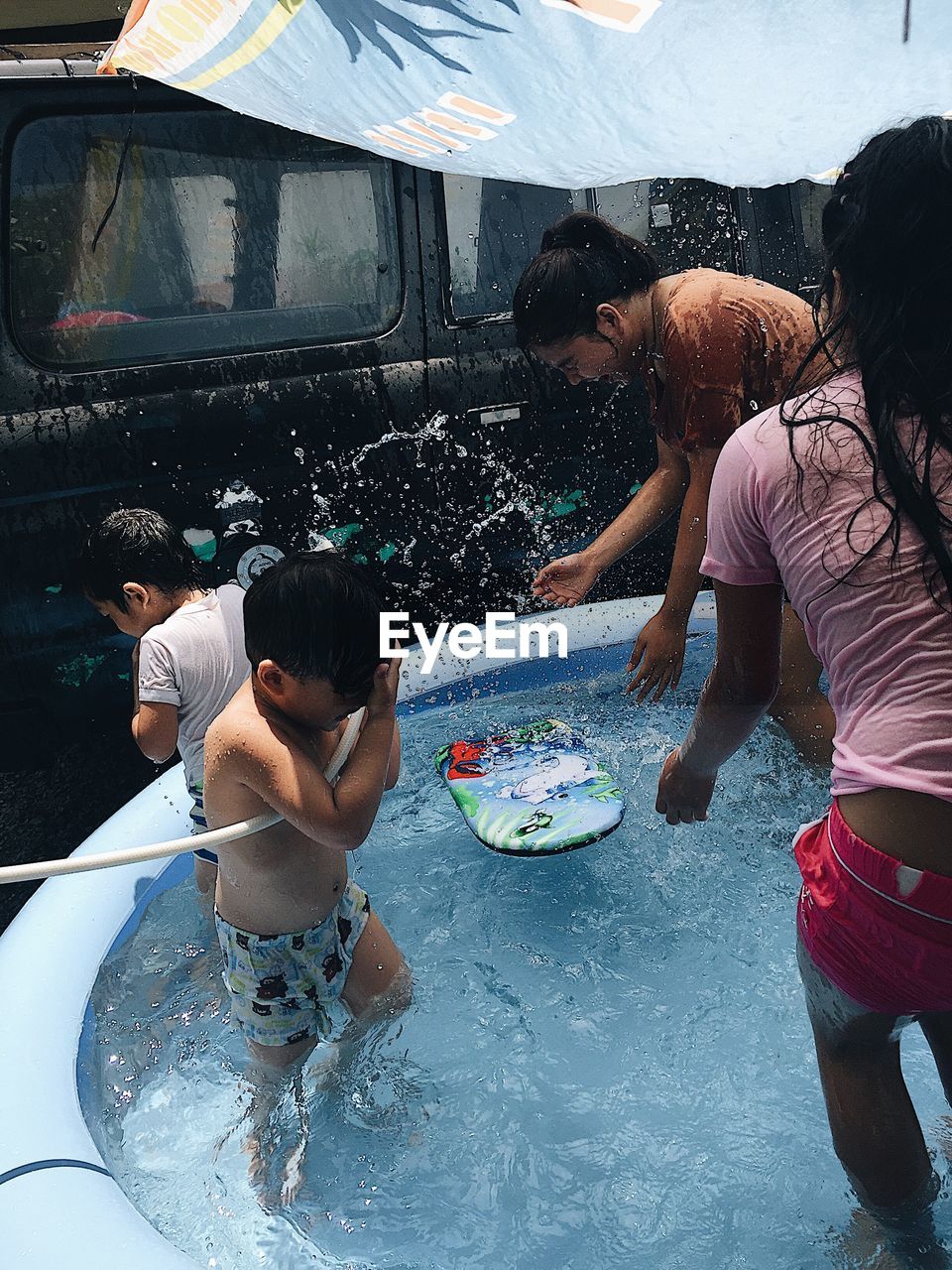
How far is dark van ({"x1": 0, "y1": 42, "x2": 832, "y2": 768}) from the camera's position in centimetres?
281

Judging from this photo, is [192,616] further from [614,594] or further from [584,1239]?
[614,594]

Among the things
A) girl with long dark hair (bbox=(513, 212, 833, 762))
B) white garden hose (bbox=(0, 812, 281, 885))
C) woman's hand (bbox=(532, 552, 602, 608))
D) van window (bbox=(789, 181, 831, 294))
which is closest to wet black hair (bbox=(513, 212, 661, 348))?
girl with long dark hair (bbox=(513, 212, 833, 762))

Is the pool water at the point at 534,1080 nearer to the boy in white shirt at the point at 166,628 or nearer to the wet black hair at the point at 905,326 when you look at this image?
the boy in white shirt at the point at 166,628

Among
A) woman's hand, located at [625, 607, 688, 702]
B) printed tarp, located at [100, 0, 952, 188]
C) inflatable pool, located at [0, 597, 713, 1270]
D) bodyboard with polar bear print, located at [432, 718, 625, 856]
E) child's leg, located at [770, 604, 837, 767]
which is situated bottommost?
bodyboard with polar bear print, located at [432, 718, 625, 856]

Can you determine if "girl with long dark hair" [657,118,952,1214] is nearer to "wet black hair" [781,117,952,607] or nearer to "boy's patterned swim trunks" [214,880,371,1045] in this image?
"wet black hair" [781,117,952,607]

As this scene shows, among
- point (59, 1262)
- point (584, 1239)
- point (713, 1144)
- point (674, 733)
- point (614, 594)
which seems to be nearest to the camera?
point (59, 1262)

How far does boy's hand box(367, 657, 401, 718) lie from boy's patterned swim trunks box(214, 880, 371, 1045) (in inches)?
16.0

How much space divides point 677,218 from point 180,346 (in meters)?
1.66

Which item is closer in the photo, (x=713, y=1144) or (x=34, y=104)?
(x=713, y=1144)

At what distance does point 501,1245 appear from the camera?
1720mm

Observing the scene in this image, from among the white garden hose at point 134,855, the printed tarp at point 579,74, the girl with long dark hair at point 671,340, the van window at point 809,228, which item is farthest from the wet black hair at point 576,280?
the van window at point 809,228

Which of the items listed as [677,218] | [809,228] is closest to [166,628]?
[677,218]

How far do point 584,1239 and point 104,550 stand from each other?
1592 mm

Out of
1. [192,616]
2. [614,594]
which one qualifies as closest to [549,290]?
[192,616]
